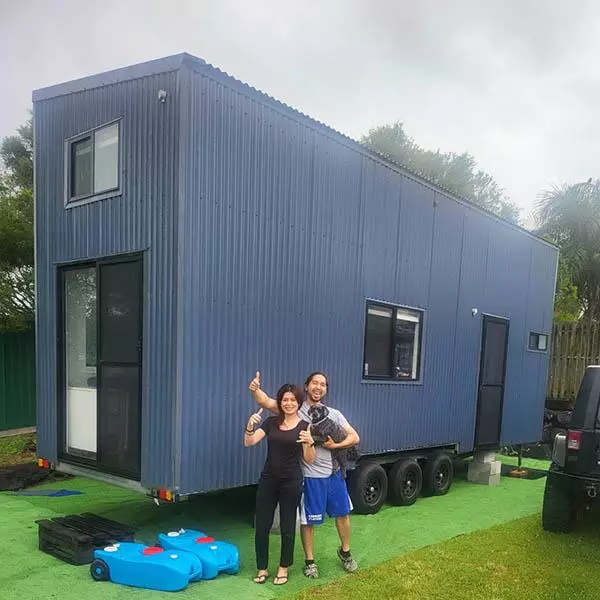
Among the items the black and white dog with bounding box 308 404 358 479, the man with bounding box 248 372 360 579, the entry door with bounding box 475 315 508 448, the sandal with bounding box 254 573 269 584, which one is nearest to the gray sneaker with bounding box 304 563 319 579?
the man with bounding box 248 372 360 579

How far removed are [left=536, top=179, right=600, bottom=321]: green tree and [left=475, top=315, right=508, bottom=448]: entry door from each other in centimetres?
884

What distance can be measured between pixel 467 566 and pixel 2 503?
504cm

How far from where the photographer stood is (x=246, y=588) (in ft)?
14.4

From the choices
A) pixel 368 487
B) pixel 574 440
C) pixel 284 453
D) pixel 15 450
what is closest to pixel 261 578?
pixel 284 453

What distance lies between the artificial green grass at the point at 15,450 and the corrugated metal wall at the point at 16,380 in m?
0.73

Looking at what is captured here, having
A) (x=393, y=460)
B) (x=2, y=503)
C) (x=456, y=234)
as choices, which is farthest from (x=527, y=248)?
(x=2, y=503)

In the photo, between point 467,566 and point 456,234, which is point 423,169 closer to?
point 456,234

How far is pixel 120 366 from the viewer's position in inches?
211

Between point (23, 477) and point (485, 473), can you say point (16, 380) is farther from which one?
point (485, 473)

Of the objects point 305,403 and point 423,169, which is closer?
point 305,403

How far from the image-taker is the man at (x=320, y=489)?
15.0 feet

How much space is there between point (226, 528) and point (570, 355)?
33.8 feet

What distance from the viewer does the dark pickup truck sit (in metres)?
5.53

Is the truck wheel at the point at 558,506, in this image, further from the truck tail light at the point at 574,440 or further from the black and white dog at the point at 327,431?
the black and white dog at the point at 327,431
